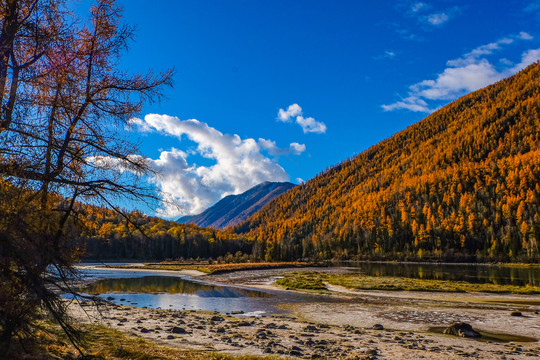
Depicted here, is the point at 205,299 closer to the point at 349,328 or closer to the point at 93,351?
the point at 349,328

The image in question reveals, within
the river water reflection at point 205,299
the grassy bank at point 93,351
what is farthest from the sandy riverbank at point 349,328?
the river water reflection at point 205,299

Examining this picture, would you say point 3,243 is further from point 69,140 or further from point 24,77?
point 24,77

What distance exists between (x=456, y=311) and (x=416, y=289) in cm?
1643

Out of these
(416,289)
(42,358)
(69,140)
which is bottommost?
(416,289)

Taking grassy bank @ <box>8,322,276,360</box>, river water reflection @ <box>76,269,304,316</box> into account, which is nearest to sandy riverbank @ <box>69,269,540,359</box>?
grassy bank @ <box>8,322,276,360</box>

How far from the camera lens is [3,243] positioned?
684 cm

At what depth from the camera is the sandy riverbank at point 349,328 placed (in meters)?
17.2

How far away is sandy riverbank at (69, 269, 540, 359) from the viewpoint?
679 inches

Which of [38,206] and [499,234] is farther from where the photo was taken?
[499,234]

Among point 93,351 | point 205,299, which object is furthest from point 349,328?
point 205,299

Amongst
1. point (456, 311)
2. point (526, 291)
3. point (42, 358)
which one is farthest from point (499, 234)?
point (42, 358)

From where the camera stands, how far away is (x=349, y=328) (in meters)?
23.4

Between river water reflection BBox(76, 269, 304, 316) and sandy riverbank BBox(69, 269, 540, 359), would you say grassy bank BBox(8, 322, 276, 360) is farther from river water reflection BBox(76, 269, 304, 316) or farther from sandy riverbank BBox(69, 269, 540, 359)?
river water reflection BBox(76, 269, 304, 316)

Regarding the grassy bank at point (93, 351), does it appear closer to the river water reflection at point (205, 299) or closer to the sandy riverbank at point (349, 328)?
the sandy riverbank at point (349, 328)
